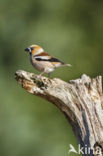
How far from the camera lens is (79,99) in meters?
9.29

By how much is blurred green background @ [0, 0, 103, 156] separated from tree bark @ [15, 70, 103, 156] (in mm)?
12618

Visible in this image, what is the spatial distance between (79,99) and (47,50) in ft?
45.2

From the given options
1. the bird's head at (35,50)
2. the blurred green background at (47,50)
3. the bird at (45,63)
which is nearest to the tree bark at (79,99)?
the bird at (45,63)

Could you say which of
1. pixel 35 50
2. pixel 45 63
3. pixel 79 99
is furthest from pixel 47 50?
pixel 79 99

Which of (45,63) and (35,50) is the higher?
(35,50)

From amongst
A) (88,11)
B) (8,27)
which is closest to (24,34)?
(8,27)

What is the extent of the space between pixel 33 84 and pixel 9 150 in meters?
13.6

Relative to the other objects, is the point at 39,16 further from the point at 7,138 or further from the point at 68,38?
the point at 7,138

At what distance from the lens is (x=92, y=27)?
28.4 m

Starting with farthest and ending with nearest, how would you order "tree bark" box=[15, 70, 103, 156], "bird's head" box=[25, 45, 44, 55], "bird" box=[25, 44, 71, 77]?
"bird's head" box=[25, 45, 44, 55]
"bird" box=[25, 44, 71, 77]
"tree bark" box=[15, 70, 103, 156]

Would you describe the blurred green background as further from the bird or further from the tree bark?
the tree bark

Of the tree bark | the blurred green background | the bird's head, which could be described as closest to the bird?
the bird's head

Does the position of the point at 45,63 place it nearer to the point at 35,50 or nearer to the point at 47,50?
the point at 35,50

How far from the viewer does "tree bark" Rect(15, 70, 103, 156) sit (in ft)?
30.0
